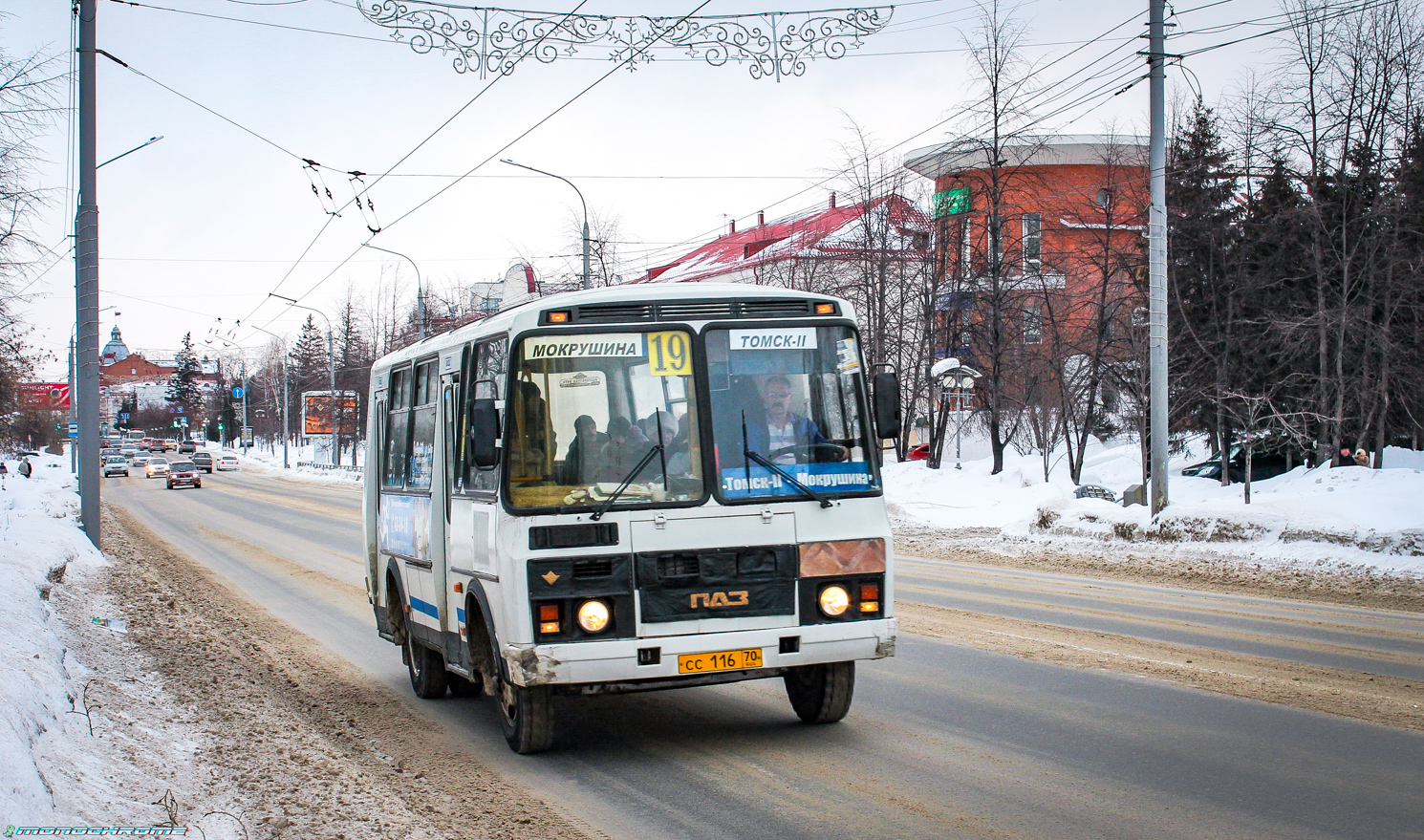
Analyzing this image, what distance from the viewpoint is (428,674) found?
929cm

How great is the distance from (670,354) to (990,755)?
9.34ft

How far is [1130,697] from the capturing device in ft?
27.1

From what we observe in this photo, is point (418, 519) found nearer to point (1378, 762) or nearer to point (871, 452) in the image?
point (871, 452)

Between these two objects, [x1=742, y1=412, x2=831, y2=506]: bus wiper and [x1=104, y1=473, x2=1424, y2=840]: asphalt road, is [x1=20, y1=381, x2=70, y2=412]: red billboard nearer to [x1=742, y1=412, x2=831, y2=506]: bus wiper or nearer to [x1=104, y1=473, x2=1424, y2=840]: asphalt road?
[x1=104, y1=473, x2=1424, y2=840]: asphalt road

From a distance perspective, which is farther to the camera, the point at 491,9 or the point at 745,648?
the point at 491,9

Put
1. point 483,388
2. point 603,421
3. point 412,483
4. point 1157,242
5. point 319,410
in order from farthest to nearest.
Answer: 1. point 319,410
2. point 1157,242
3. point 412,483
4. point 483,388
5. point 603,421

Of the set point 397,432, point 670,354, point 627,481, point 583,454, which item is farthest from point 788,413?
point 397,432

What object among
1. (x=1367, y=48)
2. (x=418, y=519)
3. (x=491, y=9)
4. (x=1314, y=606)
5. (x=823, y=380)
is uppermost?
(x=1367, y=48)

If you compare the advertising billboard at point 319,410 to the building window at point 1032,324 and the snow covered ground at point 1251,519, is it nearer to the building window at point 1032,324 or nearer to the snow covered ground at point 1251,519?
the building window at point 1032,324

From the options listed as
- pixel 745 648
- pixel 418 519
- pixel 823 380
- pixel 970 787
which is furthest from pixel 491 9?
pixel 970 787

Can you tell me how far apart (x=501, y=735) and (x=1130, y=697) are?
13.5 ft

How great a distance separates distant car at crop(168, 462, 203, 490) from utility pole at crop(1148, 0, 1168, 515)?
49107 millimetres

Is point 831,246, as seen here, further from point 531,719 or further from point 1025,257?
point 531,719

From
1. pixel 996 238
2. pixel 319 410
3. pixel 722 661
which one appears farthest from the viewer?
pixel 319 410
